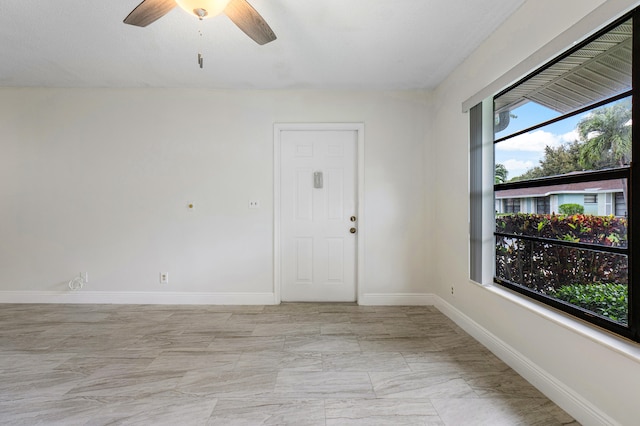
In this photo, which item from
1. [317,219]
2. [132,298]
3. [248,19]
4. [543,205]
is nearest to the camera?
[248,19]

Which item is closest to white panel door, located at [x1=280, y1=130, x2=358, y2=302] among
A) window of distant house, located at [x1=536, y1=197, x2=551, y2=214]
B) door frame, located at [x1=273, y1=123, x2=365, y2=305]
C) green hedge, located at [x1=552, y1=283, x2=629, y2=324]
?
door frame, located at [x1=273, y1=123, x2=365, y2=305]

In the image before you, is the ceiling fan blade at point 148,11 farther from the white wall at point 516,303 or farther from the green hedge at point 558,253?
the green hedge at point 558,253

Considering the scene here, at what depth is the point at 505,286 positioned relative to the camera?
2447mm

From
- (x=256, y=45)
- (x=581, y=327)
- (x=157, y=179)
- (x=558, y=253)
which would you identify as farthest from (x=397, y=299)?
(x=157, y=179)

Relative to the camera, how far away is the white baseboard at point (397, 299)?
3.62 meters

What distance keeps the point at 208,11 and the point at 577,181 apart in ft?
7.70

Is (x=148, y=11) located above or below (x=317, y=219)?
above

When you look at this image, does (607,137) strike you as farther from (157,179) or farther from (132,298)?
(132,298)

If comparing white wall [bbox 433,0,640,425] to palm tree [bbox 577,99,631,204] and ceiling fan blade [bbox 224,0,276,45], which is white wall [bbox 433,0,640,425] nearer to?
palm tree [bbox 577,99,631,204]

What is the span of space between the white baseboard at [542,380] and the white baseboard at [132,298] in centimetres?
220

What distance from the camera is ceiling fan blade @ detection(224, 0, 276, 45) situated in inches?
70.7

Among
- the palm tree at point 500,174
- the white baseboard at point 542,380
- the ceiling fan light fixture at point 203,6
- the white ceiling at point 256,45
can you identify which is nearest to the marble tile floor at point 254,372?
the white baseboard at point 542,380

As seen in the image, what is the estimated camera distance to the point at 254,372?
6.98ft

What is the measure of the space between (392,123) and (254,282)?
8.28ft
